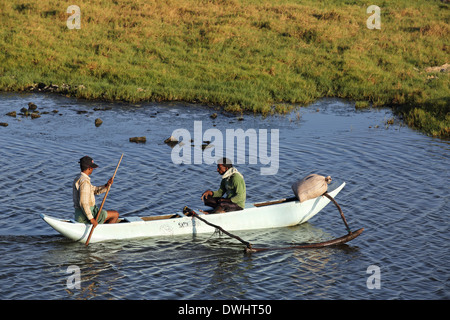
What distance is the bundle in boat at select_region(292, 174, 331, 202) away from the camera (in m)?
14.0

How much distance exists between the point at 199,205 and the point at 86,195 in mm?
3850

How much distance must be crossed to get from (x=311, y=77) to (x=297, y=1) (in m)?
14.4

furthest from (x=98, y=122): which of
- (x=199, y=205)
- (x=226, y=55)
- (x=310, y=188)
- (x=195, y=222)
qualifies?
(x=310, y=188)

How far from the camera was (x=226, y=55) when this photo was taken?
30234 mm

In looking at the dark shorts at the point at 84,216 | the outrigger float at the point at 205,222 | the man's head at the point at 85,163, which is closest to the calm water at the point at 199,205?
the outrigger float at the point at 205,222

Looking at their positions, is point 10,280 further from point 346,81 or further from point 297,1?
point 297,1

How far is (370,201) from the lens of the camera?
629 inches

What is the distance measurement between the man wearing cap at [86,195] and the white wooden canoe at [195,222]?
0.67 feet

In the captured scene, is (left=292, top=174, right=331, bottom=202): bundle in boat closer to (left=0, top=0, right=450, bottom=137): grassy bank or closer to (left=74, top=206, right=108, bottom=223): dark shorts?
(left=74, top=206, right=108, bottom=223): dark shorts

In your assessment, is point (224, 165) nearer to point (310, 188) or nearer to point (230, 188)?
point (230, 188)

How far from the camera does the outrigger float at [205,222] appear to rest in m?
12.4

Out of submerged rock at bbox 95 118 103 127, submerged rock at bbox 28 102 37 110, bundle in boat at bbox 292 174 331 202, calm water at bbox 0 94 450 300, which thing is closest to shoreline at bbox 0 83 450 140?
calm water at bbox 0 94 450 300

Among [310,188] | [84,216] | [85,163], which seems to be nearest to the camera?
[85,163]

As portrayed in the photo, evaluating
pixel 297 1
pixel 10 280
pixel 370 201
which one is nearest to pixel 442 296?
pixel 370 201
